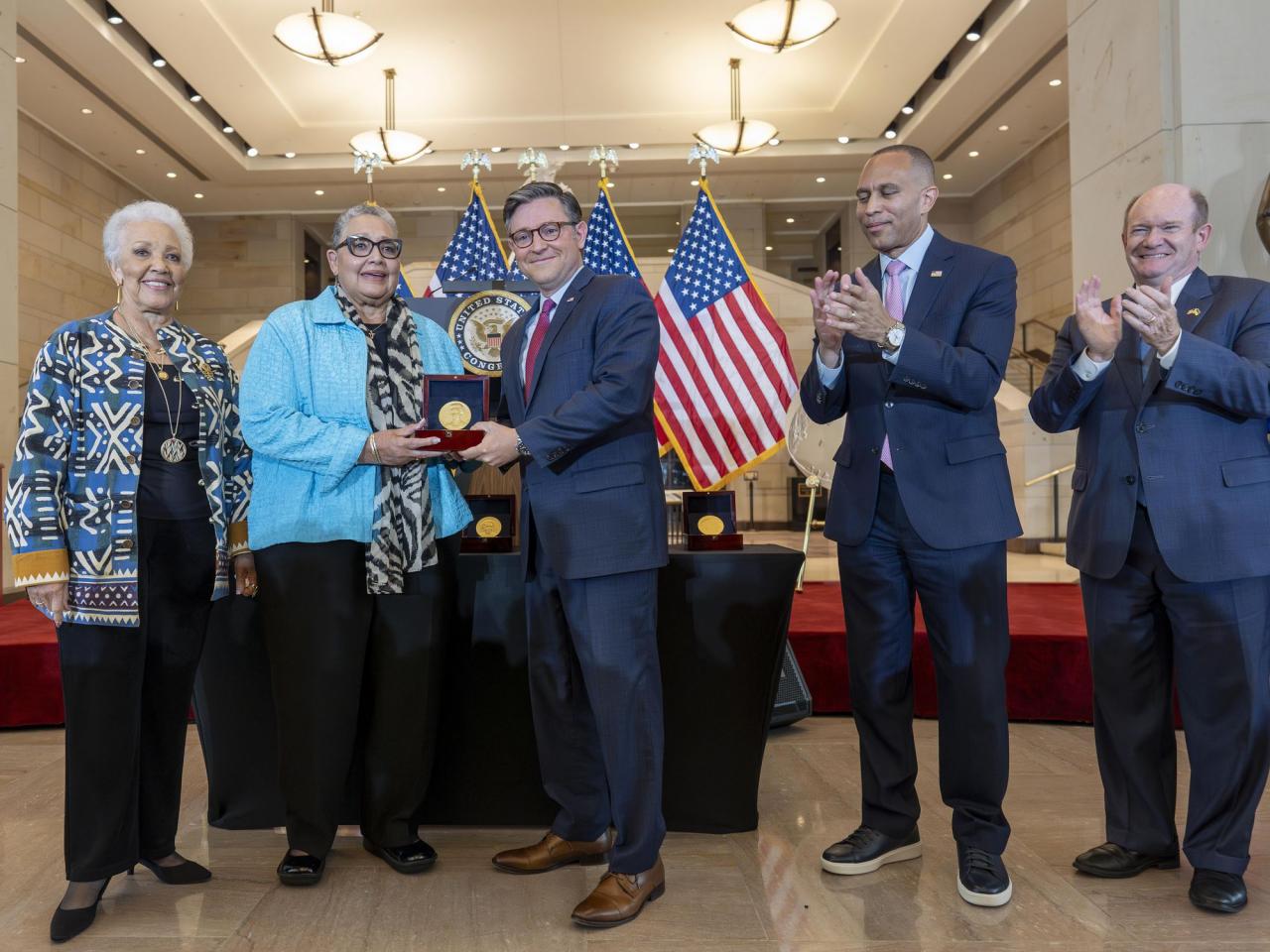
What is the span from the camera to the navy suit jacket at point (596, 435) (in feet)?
7.64

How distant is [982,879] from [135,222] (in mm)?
2679

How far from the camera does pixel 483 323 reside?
385 cm

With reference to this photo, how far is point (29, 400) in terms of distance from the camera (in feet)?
7.57

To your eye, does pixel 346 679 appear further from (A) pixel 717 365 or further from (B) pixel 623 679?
(A) pixel 717 365

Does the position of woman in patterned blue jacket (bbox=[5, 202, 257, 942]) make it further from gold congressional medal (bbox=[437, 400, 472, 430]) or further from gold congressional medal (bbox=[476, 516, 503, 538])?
gold congressional medal (bbox=[476, 516, 503, 538])

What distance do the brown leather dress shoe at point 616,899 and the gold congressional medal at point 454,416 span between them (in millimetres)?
1169

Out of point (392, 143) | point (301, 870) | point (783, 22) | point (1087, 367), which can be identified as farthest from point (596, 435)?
point (392, 143)

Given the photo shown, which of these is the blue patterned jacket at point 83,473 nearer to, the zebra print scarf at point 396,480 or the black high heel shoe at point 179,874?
the zebra print scarf at point 396,480

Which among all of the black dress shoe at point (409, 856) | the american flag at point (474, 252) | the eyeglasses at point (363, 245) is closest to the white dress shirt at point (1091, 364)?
the eyeglasses at point (363, 245)

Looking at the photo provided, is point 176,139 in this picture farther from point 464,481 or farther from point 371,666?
point 371,666

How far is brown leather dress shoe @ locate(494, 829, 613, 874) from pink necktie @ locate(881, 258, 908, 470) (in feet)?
4.41

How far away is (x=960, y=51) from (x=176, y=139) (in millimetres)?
10923

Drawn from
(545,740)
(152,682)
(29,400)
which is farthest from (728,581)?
(29,400)

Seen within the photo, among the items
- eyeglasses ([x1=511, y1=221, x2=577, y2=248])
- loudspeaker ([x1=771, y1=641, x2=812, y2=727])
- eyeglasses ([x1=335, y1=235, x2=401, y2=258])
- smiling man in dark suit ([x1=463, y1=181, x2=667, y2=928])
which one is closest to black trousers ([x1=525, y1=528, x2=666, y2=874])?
smiling man in dark suit ([x1=463, y1=181, x2=667, y2=928])
